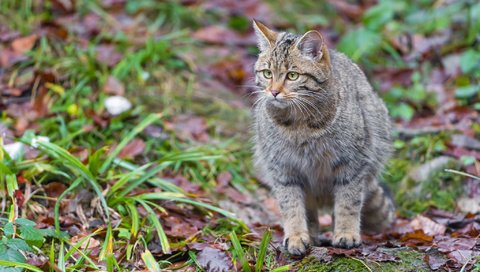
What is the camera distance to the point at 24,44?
6508mm

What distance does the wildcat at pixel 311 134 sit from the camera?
4152 millimetres

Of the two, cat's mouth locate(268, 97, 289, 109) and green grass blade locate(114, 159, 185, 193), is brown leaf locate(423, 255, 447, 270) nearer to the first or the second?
cat's mouth locate(268, 97, 289, 109)

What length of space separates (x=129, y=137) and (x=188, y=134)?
0.86m

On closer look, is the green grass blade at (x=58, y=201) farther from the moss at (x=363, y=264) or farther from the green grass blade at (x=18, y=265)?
→ the moss at (x=363, y=264)

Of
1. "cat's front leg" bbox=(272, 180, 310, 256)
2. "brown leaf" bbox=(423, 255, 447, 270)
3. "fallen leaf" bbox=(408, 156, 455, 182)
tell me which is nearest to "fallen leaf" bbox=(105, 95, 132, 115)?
"cat's front leg" bbox=(272, 180, 310, 256)

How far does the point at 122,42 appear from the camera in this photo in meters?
6.79

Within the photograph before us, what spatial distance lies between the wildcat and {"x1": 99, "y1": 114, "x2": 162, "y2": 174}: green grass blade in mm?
1071

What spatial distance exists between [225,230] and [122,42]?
8.96 feet

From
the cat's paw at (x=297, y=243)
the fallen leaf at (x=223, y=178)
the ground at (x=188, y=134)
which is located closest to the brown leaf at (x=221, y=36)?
the ground at (x=188, y=134)

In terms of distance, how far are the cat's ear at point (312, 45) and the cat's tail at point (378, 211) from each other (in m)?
1.18

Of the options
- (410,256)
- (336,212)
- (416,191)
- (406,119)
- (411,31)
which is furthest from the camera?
(411,31)

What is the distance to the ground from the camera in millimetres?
4203

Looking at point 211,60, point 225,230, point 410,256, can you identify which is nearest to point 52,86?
point 211,60

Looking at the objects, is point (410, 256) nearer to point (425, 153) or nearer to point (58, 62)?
point (425, 153)
